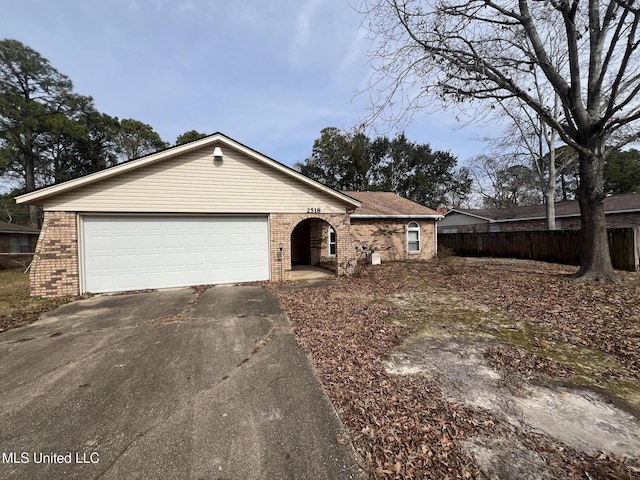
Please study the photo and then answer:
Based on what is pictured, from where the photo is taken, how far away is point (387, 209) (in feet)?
53.1

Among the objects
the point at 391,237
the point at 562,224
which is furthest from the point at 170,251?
the point at 562,224

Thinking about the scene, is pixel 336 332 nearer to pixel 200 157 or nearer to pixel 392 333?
pixel 392 333

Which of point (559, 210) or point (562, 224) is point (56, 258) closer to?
point (562, 224)

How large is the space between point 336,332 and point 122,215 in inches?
287

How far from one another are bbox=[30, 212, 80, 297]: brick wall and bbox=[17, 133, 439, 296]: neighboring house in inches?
0.8

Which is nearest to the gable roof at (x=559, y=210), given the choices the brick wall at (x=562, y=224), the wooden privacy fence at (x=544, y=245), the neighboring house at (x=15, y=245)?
the brick wall at (x=562, y=224)

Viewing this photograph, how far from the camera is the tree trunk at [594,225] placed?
327 inches

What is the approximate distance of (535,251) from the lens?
593 inches

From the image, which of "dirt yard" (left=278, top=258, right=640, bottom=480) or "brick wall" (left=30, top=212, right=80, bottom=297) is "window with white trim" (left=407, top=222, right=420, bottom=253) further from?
"brick wall" (left=30, top=212, right=80, bottom=297)

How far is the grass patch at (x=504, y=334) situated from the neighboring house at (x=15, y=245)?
2153cm

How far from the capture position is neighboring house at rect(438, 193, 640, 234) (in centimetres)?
1856

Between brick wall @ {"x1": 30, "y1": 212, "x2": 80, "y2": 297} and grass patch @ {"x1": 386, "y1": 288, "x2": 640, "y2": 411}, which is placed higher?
brick wall @ {"x1": 30, "y1": 212, "x2": 80, "y2": 297}

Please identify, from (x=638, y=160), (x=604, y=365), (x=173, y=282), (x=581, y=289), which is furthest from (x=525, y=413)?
(x=638, y=160)

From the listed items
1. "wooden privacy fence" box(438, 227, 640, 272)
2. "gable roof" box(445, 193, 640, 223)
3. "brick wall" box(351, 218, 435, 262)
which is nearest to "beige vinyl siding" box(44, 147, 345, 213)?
"brick wall" box(351, 218, 435, 262)
